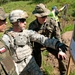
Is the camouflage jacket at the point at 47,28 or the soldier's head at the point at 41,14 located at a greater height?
the soldier's head at the point at 41,14

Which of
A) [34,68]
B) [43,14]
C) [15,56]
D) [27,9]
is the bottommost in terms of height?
[27,9]

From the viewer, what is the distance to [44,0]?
61.2 feet

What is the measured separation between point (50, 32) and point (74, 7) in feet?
29.7

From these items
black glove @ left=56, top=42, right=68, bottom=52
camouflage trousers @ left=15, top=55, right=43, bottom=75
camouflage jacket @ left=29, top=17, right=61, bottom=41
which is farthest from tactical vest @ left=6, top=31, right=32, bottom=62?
camouflage jacket @ left=29, top=17, right=61, bottom=41

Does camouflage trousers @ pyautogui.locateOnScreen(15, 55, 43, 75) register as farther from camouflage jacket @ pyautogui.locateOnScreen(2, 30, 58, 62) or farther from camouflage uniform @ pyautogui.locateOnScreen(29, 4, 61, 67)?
camouflage uniform @ pyautogui.locateOnScreen(29, 4, 61, 67)

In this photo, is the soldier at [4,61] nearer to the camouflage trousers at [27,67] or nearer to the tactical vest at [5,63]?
the tactical vest at [5,63]

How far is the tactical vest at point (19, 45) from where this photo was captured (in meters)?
5.20

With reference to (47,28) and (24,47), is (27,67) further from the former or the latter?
(47,28)

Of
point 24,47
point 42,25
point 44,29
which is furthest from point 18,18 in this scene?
point 44,29

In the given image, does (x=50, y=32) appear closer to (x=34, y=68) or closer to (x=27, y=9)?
(x=34, y=68)

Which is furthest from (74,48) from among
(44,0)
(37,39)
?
(44,0)

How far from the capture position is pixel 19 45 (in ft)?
17.3

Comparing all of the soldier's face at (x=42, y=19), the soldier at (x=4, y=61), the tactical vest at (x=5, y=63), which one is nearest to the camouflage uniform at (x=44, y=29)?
the soldier's face at (x=42, y=19)

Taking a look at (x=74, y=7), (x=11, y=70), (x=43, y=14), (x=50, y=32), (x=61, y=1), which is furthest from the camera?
(x=61, y=1)
